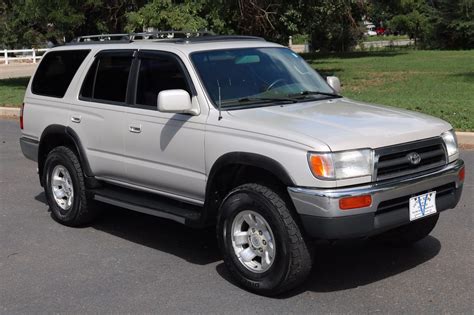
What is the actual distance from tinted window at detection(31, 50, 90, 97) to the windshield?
1.74 metres

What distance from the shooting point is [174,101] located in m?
5.18

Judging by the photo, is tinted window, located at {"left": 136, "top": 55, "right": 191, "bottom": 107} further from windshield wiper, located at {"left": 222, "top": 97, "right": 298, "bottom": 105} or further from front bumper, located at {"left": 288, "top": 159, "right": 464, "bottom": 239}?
front bumper, located at {"left": 288, "top": 159, "right": 464, "bottom": 239}

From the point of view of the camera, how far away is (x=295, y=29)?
31.2m

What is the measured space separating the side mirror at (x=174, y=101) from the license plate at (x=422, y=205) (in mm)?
1835

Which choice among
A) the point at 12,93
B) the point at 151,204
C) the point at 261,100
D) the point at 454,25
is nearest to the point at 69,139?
the point at 151,204

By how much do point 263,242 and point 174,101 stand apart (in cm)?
127

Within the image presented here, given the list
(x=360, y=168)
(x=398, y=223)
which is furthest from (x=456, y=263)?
(x=360, y=168)

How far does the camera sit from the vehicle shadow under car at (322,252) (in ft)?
17.0

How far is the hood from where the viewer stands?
462cm

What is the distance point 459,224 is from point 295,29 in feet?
83.6

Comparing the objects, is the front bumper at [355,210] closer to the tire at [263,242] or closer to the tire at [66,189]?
the tire at [263,242]

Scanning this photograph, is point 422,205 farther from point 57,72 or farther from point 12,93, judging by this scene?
point 12,93

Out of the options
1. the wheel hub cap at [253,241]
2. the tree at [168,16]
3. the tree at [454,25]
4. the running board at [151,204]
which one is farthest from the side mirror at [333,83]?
the tree at [454,25]

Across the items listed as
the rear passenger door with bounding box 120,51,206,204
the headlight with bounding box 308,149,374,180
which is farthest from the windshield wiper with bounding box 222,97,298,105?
the headlight with bounding box 308,149,374,180
